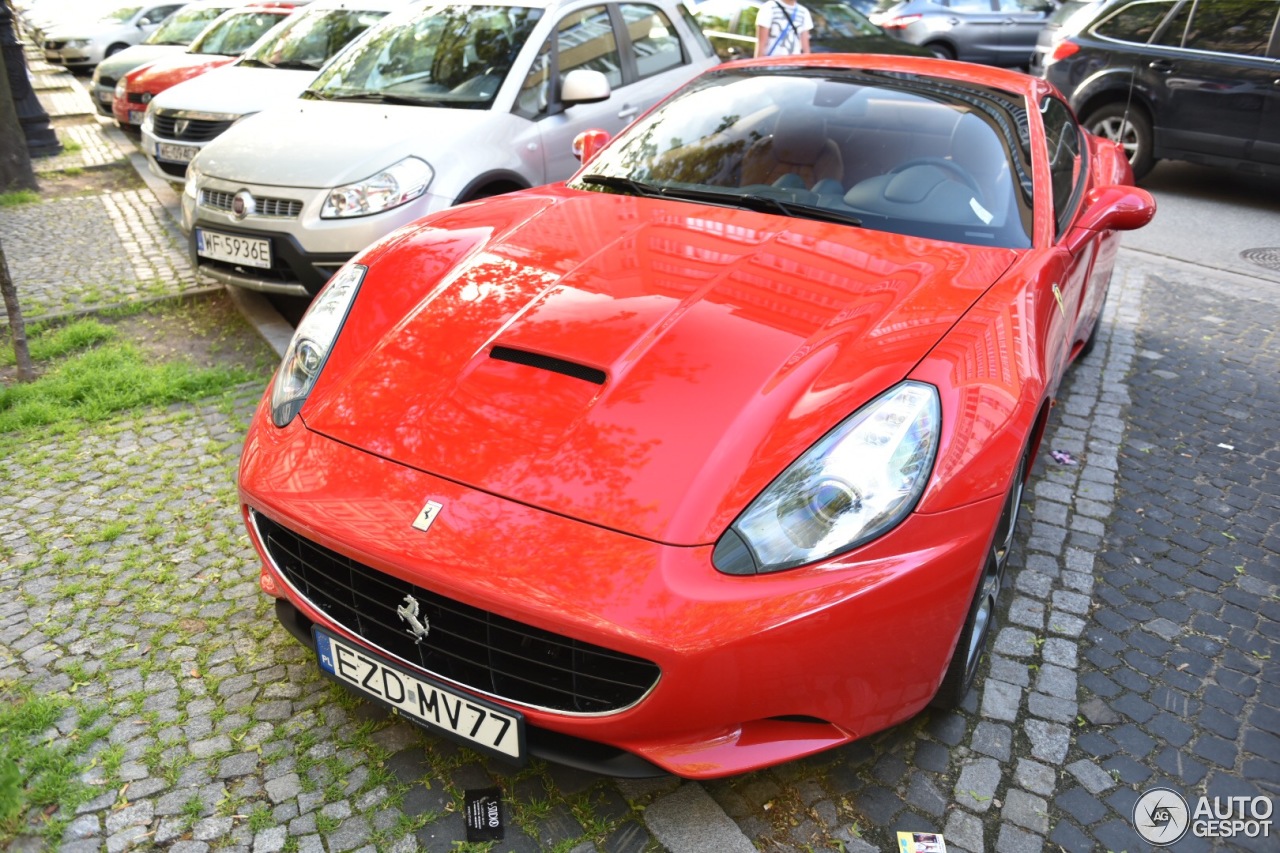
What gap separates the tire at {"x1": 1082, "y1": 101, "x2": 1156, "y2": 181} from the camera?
8.03m

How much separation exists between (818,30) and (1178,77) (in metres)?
3.68

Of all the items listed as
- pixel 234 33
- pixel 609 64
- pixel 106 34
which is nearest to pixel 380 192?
pixel 609 64

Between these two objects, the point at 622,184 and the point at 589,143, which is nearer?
the point at 622,184

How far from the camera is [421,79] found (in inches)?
215

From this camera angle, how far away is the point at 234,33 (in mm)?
9312

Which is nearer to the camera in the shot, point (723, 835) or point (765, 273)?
point (723, 835)

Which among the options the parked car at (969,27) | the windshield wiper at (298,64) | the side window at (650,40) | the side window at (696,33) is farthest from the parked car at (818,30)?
the windshield wiper at (298,64)

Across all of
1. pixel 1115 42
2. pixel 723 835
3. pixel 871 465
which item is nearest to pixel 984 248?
pixel 871 465

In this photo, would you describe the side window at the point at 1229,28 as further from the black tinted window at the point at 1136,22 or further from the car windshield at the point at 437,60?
the car windshield at the point at 437,60

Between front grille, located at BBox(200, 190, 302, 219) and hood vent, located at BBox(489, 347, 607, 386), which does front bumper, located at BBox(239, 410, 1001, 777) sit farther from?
front grille, located at BBox(200, 190, 302, 219)

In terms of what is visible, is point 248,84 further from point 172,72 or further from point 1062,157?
point 1062,157

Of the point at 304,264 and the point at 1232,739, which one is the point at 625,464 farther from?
the point at 304,264

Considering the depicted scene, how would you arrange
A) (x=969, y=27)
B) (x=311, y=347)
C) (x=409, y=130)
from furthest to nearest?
(x=969, y=27)
(x=409, y=130)
(x=311, y=347)

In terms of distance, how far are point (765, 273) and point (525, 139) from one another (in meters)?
2.95
